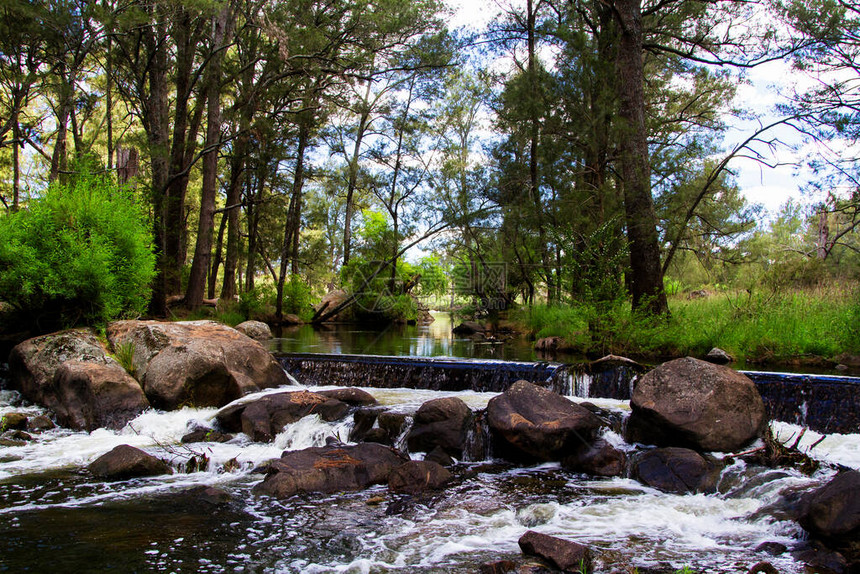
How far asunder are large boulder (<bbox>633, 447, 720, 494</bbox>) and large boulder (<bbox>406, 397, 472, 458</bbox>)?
1.88 metres

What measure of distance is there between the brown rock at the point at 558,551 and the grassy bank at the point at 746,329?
7.64 metres

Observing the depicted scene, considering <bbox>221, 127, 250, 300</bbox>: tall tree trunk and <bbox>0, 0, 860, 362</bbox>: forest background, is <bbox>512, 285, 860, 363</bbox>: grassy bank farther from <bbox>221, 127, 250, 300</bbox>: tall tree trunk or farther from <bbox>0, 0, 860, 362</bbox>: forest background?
<bbox>221, 127, 250, 300</bbox>: tall tree trunk

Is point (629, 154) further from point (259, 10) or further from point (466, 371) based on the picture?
point (259, 10)

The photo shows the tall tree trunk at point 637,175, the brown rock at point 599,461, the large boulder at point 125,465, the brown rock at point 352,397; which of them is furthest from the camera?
the tall tree trunk at point 637,175

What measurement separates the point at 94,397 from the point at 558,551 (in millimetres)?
6359

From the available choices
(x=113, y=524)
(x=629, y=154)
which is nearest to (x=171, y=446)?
(x=113, y=524)

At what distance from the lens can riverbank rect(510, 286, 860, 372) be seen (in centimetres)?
994

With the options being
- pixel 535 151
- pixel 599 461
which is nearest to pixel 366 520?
pixel 599 461

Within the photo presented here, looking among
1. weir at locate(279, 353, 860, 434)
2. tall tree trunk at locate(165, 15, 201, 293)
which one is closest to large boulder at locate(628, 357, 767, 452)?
weir at locate(279, 353, 860, 434)

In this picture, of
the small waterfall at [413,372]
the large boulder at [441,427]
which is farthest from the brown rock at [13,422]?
the large boulder at [441,427]

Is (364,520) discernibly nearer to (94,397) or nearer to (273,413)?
(273,413)

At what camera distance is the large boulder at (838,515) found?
11.8 ft

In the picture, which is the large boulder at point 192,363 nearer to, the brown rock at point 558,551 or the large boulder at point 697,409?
the brown rock at point 558,551

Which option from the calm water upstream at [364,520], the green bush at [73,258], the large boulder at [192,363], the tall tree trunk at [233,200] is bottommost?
the calm water upstream at [364,520]
